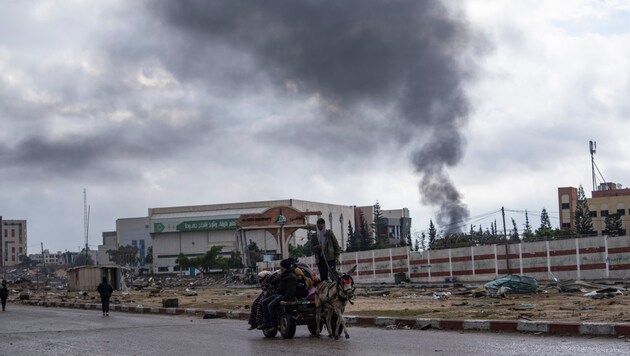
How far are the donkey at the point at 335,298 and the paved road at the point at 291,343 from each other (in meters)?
0.31

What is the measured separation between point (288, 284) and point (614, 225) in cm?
7391

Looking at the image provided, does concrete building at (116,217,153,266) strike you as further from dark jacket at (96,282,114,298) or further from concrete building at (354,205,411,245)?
dark jacket at (96,282,114,298)

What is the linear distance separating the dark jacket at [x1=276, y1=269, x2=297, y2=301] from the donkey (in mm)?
568

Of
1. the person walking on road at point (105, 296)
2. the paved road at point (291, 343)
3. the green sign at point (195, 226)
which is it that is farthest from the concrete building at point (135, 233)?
the paved road at point (291, 343)

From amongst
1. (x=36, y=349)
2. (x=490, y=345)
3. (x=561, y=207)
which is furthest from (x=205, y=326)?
(x=561, y=207)

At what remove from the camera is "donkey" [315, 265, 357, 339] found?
528 inches

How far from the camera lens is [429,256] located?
4256 centimetres

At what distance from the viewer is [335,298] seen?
13.5 meters

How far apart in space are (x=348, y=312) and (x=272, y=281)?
5.69 m

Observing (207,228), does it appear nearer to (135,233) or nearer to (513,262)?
(135,233)

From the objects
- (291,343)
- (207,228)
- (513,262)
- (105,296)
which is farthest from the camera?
(207,228)

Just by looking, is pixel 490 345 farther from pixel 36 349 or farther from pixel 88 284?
pixel 88 284

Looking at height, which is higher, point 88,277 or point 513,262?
point 513,262

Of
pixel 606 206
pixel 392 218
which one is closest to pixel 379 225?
pixel 392 218
